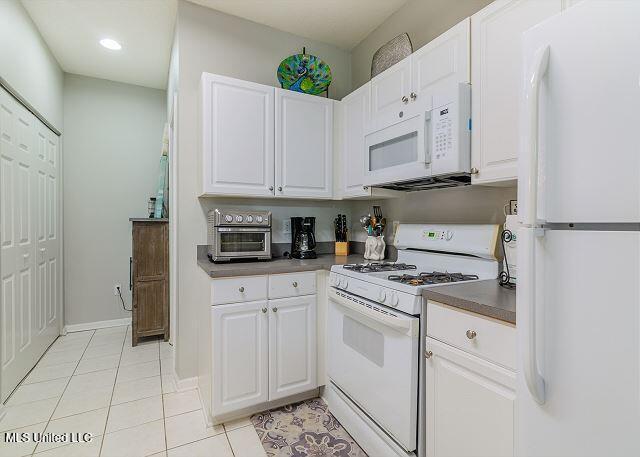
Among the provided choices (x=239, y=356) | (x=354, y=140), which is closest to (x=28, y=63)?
(x=354, y=140)

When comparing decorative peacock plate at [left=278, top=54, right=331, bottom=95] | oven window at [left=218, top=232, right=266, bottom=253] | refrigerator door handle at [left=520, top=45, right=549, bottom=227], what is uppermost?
decorative peacock plate at [left=278, top=54, right=331, bottom=95]

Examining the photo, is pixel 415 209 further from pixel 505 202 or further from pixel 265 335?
pixel 265 335

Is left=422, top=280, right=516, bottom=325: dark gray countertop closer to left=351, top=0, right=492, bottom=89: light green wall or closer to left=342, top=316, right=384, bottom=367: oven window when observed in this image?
left=342, top=316, right=384, bottom=367: oven window

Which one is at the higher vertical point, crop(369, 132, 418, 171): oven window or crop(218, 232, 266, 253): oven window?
crop(369, 132, 418, 171): oven window

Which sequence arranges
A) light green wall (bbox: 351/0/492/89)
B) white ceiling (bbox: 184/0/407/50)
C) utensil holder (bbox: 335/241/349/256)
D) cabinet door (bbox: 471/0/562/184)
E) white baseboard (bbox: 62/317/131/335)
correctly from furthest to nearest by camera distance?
white baseboard (bbox: 62/317/131/335) → utensil holder (bbox: 335/241/349/256) → white ceiling (bbox: 184/0/407/50) → light green wall (bbox: 351/0/492/89) → cabinet door (bbox: 471/0/562/184)

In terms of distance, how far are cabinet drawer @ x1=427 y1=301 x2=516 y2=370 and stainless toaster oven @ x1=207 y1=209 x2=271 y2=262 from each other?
4.16 feet

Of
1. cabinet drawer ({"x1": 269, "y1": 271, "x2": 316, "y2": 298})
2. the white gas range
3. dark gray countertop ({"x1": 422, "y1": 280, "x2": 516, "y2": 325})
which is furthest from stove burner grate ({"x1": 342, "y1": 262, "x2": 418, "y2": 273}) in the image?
dark gray countertop ({"x1": 422, "y1": 280, "x2": 516, "y2": 325})

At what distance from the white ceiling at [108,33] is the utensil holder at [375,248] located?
2260mm

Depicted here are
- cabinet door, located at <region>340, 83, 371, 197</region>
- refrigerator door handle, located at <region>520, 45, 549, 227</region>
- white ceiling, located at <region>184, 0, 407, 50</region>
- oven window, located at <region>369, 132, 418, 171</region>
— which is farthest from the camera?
white ceiling, located at <region>184, 0, 407, 50</region>

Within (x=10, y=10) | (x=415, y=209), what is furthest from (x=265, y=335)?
(x=10, y=10)

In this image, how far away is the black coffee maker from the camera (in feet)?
7.97

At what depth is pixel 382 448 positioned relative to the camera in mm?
1532

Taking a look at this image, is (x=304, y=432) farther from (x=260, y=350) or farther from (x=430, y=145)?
(x=430, y=145)

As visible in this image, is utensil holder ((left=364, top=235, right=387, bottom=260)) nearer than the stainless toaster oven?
No
